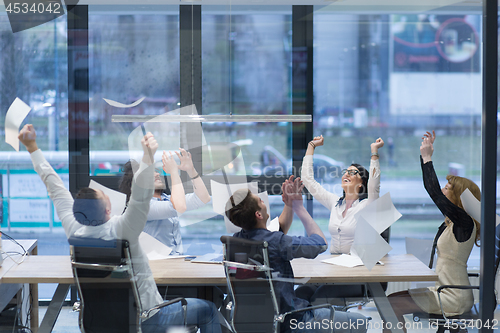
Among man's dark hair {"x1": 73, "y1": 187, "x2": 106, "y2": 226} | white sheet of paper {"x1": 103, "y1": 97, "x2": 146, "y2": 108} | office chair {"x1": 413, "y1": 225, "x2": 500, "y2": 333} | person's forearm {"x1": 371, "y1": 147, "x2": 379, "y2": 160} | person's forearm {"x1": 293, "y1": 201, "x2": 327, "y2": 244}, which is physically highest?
white sheet of paper {"x1": 103, "y1": 97, "x2": 146, "y2": 108}

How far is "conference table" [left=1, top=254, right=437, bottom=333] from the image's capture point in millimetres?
2275

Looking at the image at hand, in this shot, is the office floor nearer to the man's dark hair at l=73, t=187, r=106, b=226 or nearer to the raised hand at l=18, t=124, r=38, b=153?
the man's dark hair at l=73, t=187, r=106, b=226

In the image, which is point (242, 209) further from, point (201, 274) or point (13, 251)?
point (13, 251)

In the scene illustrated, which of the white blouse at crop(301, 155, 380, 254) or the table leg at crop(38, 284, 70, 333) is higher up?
the white blouse at crop(301, 155, 380, 254)

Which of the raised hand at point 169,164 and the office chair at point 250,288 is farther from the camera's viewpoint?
the raised hand at point 169,164

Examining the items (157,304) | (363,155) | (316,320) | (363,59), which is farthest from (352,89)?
(157,304)

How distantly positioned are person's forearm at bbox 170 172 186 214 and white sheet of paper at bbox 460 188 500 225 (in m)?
1.54

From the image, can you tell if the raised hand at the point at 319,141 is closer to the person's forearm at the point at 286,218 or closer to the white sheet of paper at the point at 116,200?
the person's forearm at the point at 286,218

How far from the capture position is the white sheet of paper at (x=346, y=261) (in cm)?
237

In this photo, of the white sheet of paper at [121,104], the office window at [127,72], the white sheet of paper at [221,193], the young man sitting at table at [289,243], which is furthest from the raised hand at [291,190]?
the white sheet of paper at [121,104]

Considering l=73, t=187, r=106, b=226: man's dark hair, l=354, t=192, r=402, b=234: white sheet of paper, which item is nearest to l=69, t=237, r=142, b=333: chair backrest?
l=73, t=187, r=106, b=226: man's dark hair

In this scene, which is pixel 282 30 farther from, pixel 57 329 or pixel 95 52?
pixel 57 329

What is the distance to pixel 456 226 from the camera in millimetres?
2438

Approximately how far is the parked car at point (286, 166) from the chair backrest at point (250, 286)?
43 cm
